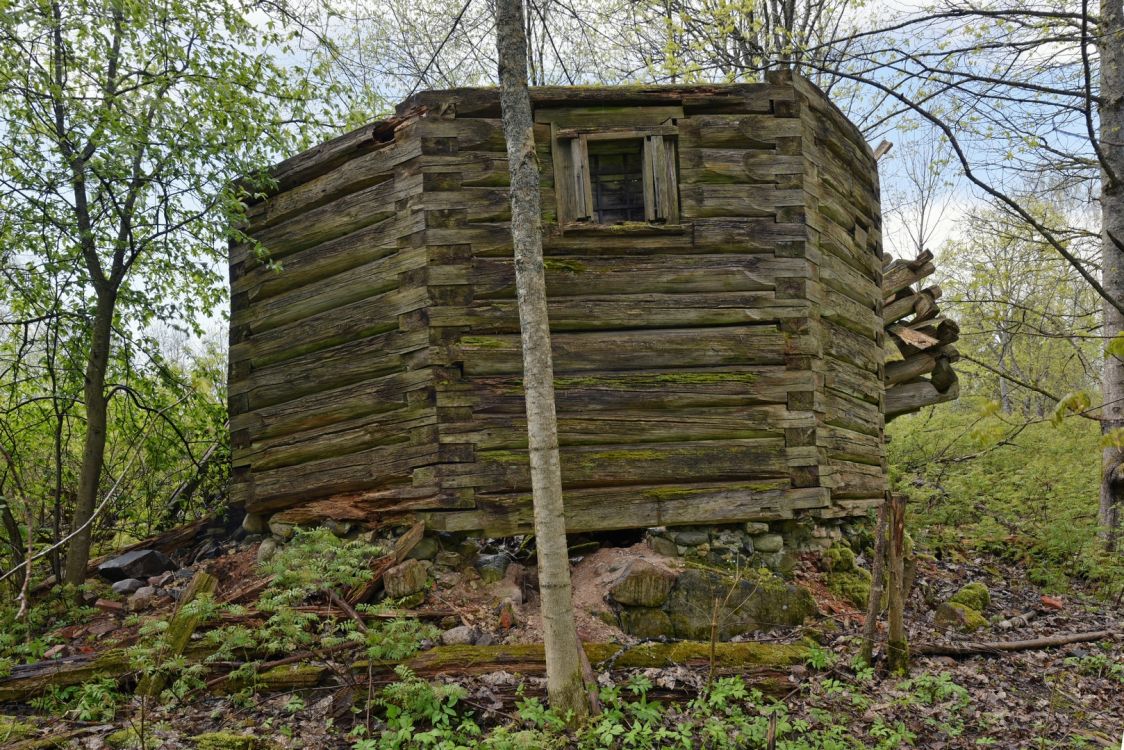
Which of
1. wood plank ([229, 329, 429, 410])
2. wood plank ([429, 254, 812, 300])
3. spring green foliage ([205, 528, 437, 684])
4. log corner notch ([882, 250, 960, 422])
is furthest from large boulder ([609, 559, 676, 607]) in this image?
log corner notch ([882, 250, 960, 422])

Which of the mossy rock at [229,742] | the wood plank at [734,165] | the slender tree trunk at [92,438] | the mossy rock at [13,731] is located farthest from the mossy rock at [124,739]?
the wood plank at [734,165]

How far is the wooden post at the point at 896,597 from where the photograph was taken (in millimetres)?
5800

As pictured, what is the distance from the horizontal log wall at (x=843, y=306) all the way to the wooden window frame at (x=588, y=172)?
145 centimetres

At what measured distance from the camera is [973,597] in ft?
25.9

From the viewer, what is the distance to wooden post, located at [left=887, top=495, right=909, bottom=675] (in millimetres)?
5800

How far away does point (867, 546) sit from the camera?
8398 mm

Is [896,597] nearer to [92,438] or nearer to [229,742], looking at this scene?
[229,742]

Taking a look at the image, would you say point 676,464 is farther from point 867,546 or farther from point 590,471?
point 867,546

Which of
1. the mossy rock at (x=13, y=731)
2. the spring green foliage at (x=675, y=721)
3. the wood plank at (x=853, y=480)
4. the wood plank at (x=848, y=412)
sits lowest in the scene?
the spring green foliage at (x=675, y=721)

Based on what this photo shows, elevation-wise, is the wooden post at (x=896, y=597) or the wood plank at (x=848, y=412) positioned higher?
the wood plank at (x=848, y=412)

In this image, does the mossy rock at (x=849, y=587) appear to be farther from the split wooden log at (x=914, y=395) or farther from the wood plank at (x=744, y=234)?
the split wooden log at (x=914, y=395)

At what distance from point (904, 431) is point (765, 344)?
9623mm

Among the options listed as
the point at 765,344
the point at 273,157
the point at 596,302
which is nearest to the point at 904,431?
the point at 765,344

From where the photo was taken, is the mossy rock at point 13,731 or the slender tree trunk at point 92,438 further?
the slender tree trunk at point 92,438
